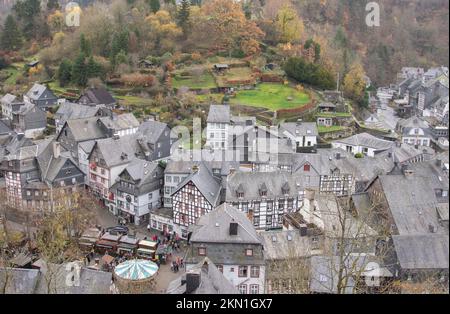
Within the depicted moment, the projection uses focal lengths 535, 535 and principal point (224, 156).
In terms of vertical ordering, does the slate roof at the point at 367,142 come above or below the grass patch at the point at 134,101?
below

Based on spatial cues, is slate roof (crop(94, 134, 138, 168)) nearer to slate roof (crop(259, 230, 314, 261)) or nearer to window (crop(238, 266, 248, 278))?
slate roof (crop(259, 230, 314, 261))

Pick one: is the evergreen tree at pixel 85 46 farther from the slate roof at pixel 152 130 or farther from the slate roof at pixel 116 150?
the slate roof at pixel 116 150

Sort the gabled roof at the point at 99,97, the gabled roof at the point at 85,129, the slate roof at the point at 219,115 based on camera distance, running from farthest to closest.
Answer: the gabled roof at the point at 99,97
the slate roof at the point at 219,115
the gabled roof at the point at 85,129

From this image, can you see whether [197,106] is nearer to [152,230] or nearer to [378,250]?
[152,230]

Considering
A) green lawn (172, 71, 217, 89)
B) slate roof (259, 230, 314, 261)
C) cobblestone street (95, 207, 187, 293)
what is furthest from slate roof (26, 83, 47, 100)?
slate roof (259, 230, 314, 261)

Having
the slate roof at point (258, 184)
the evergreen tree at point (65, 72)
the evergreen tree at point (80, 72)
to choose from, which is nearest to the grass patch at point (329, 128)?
the slate roof at point (258, 184)
